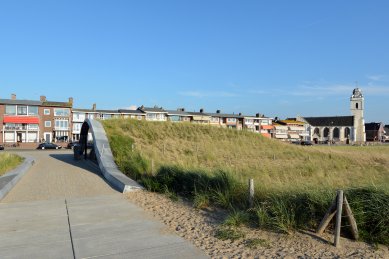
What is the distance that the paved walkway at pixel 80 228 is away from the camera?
18.5 feet

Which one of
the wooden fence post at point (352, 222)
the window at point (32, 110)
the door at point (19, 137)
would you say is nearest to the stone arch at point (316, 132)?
A: the window at point (32, 110)

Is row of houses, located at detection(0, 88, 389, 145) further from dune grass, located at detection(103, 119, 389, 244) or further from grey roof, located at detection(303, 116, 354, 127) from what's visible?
dune grass, located at detection(103, 119, 389, 244)

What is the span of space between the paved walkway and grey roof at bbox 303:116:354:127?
135017mm

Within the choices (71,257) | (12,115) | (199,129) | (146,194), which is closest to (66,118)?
(12,115)

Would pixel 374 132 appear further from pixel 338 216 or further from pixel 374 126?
pixel 338 216

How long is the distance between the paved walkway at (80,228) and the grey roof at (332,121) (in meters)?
135

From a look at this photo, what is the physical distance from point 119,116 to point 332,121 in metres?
121

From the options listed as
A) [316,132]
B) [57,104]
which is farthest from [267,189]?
[316,132]

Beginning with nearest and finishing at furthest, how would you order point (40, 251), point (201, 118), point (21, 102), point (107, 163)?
point (40, 251), point (107, 163), point (21, 102), point (201, 118)

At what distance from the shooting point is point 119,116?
33312 millimetres

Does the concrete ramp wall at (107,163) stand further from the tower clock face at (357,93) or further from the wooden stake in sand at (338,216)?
the tower clock face at (357,93)

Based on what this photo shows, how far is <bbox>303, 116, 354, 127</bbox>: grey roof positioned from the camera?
5188 inches

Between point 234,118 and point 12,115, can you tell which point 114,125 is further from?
point 234,118

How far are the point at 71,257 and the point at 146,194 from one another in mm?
5701
